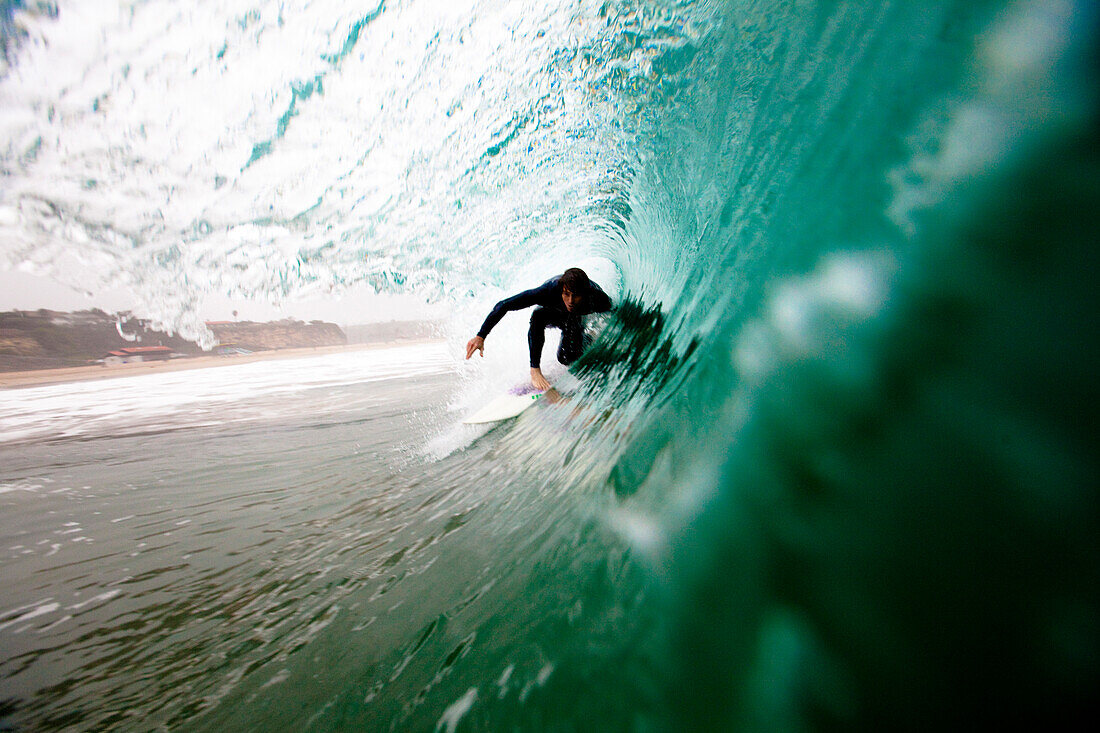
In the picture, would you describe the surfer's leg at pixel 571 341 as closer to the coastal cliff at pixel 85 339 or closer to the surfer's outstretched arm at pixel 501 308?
the surfer's outstretched arm at pixel 501 308

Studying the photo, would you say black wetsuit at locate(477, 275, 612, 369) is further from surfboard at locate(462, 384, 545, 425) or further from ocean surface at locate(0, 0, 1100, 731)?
ocean surface at locate(0, 0, 1100, 731)

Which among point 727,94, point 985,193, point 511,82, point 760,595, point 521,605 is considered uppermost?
point 511,82

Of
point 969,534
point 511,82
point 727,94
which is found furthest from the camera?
point 511,82

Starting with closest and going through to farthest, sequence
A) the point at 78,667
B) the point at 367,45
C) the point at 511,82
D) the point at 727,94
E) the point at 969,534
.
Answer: the point at 969,534 → the point at 78,667 → the point at 727,94 → the point at 511,82 → the point at 367,45

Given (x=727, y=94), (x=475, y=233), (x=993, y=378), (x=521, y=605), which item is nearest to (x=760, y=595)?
(x=993, y=378)

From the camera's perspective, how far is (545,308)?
411cm

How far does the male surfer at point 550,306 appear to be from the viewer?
3.74m

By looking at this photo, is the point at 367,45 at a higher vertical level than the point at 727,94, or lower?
higher

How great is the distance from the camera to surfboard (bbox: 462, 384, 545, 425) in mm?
3771

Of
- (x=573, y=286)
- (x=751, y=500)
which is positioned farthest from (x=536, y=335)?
(x=751, y=500)

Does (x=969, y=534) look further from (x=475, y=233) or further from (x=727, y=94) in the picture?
(x=475, y=233)

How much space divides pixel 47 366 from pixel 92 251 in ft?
143

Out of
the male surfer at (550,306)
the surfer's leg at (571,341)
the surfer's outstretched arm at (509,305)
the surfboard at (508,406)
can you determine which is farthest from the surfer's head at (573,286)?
the surfboard at (508,406)

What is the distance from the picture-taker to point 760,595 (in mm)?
659
